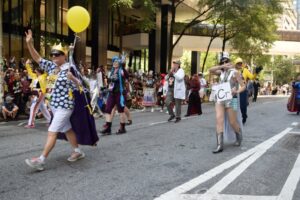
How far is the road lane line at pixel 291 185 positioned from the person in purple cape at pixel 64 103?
2.95m

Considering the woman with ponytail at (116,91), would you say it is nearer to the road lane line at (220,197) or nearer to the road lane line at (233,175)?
the road lane line at (233,175)

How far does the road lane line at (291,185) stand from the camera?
541cm

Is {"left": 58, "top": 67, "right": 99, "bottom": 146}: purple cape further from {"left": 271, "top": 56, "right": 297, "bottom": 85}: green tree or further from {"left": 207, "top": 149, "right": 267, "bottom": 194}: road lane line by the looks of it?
{"left": 271, "top": 56, "right": 297, "bottom": 85}: green tree

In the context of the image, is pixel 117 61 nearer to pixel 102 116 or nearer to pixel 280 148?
pixel 280 148

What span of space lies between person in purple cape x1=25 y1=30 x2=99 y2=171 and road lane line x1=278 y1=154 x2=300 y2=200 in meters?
2.95

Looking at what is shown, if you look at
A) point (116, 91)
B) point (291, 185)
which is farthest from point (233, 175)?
point (116, 91)

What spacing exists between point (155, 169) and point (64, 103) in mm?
1626

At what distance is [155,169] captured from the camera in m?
6.72

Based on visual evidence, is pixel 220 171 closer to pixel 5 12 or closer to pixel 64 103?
pixel 64 103

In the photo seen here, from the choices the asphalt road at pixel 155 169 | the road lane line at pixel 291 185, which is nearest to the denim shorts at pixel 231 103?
the asphalt road at pixel 155 169

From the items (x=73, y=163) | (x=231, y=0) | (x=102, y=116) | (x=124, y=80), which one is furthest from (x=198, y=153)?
(x=231, y=0)

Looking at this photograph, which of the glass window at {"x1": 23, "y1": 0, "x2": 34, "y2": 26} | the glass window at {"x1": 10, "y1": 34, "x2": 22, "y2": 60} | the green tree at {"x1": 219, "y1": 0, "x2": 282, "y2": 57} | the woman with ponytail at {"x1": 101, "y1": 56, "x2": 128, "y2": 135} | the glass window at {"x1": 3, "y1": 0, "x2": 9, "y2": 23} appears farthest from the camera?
the green tree at {"x1": 219, "y1": 0, "x2": 282, "y2": 57}

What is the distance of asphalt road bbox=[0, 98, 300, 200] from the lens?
548 cm

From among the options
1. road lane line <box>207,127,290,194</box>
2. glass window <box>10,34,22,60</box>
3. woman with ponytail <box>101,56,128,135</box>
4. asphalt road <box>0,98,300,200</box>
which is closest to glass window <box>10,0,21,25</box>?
glass window <box>10,34,22,60</box>
